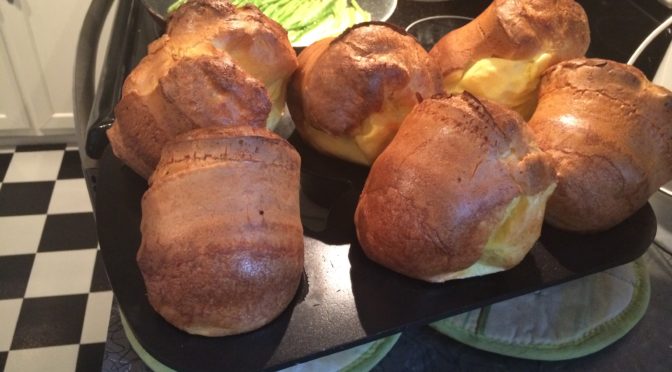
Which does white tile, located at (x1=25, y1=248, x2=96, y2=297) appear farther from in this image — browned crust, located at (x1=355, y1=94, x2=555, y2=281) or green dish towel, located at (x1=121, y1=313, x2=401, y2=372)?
browned crust, located at (x1=355, y1=94, x2=555, y2=281)

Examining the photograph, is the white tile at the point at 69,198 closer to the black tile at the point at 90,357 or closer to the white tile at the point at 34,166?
the white tile at the point at 34,166

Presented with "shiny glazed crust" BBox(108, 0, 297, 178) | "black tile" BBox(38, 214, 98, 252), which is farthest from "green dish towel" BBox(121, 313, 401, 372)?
"black tile" BBox(38, 214, 98, 252)

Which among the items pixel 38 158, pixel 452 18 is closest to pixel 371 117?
pixel 452 18

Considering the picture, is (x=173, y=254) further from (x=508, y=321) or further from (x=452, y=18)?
(x=452, y=18)

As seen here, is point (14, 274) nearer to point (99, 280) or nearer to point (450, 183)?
point (99, 280)

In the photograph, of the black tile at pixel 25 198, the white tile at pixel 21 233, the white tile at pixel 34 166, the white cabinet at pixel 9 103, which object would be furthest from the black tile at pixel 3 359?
the white cabinet at pixel 9 103

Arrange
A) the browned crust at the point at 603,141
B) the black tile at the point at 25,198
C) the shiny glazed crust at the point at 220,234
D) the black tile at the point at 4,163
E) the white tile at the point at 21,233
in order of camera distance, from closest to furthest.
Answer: the shiny glazed crust at the point at 220,234 → the browned crust at the point at 603,141 → the white tile at the point at 21,233 → the black tile at the point at 25,198 → the black tile at the point at 4,163
